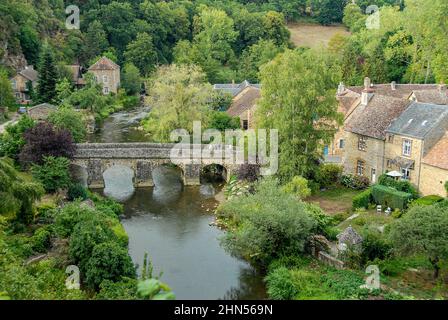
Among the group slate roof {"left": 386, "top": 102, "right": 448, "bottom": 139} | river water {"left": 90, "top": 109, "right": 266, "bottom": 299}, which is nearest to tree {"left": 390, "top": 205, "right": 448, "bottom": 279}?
river water {"left": 90, "top": 109, "right": 266, "bottom": 299}

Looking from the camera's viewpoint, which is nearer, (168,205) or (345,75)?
(168,205)

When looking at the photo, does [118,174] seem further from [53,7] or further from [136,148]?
[53,7]

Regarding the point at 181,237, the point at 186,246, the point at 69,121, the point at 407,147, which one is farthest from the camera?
the point at 69,121

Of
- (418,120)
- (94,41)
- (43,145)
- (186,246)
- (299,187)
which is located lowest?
(186,246)

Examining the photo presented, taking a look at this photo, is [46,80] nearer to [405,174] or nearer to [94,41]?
[94,41]

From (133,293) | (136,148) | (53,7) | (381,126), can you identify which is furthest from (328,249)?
(53,7)

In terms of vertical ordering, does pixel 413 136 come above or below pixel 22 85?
below

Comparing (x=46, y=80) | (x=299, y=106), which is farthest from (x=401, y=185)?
(x=46, y=80)
